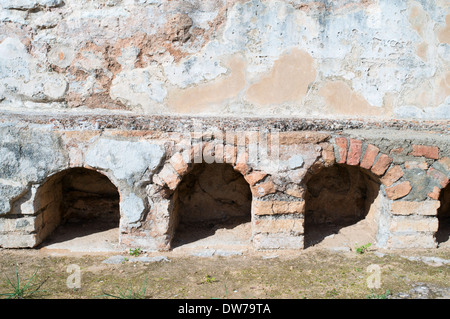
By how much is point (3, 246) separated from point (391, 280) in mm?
3411

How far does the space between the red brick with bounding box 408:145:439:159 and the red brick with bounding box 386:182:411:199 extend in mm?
289

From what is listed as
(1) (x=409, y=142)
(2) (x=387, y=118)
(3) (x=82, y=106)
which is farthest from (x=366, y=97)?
(3) (x=82, y=106)

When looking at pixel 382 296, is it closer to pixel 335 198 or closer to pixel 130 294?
pixel 335 198

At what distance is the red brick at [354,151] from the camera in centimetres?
382

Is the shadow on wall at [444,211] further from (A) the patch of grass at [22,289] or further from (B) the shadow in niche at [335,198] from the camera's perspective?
(A) the patch of grass at [22,289]

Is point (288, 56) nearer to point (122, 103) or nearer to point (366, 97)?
point (366, 97)

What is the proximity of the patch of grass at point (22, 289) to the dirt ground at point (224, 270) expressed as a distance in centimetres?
2

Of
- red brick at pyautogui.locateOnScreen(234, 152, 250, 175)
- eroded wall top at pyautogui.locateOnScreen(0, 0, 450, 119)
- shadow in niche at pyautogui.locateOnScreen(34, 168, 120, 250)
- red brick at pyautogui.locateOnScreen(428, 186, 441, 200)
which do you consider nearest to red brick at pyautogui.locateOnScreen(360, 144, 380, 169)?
eroded wall top at pyautogui.locateOnScreen(0, 0, 450, 119)

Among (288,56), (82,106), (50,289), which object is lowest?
(50,289)

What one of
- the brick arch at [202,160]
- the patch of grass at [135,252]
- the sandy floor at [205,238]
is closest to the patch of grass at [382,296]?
the sandy floor at [205,238]

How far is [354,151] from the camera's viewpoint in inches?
151

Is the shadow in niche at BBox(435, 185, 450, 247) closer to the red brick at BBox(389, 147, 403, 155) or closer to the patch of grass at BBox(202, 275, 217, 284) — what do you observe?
the red brick at BBox(389, 147, 403, 155)

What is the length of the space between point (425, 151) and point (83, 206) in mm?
3492

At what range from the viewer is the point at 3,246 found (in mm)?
3928
